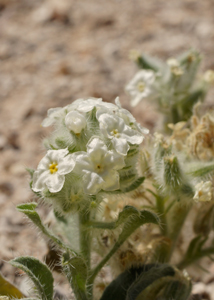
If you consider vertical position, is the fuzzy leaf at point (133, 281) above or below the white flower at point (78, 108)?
below

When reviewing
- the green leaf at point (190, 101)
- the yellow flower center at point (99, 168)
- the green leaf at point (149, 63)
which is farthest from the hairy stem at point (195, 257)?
the green leaf at point (149, 63)

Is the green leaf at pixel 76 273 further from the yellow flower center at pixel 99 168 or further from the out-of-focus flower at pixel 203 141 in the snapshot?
the out-of-focus flower at pixel 203 141

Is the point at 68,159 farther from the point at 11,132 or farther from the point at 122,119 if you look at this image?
the point at 11,132

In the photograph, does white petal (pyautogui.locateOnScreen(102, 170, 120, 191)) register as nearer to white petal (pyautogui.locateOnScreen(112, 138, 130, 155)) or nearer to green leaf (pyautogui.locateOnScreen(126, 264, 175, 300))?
white petal (pyautogui.locateOnScreen(112, 138, 130, 155))

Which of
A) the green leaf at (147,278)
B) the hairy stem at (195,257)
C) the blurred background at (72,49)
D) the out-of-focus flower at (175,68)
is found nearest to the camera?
the green leaf at (147,278)

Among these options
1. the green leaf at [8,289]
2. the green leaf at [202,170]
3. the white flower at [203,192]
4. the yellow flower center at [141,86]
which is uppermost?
the yellow flower center at [141,86]

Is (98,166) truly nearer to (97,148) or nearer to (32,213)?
(97,148)

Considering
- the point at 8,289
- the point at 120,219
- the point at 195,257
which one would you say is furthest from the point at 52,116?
the point at 195,257
